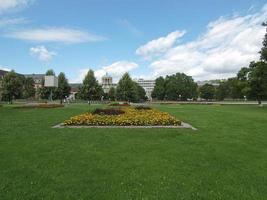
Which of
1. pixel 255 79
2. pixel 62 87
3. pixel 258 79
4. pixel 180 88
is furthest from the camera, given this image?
pixel 180 88

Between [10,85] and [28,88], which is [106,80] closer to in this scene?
[28,88]

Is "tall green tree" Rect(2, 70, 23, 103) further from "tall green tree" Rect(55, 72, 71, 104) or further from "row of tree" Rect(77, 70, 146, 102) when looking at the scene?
"row of tree" Rect(77, 70, 146, 102)

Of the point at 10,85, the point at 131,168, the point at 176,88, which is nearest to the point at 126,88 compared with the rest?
the point at 10,85

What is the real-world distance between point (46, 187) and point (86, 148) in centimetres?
334

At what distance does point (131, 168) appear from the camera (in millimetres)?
6277

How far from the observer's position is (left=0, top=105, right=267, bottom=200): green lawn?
16.0 feet

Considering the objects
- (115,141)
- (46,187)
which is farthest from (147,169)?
(115,141)

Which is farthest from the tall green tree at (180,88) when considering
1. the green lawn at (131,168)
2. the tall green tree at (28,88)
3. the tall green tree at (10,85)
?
the green lawn at (131,168)

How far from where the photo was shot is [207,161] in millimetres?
7039

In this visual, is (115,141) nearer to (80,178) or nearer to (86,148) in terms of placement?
(86,148)

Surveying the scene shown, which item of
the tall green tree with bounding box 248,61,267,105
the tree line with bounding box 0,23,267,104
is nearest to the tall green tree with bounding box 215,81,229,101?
the tree line with bounding box 0,23,267,104

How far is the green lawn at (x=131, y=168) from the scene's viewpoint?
4881 millimetres

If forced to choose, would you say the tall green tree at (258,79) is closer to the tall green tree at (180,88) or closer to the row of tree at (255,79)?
the row of tree at (255,79)

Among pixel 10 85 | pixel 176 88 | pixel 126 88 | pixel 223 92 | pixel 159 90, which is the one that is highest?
pixel 176 88
